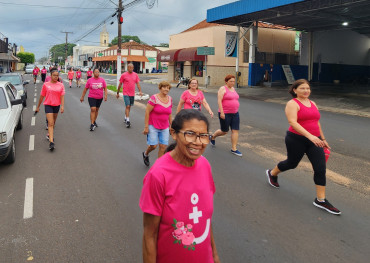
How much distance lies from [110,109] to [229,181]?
9.93 metres

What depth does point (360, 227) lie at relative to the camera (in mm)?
3893

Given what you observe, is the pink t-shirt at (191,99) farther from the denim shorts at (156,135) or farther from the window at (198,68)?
the window at (198,68)

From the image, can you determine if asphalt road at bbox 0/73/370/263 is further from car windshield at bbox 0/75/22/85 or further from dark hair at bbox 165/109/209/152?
car windshield at bbox 0/75/22/85

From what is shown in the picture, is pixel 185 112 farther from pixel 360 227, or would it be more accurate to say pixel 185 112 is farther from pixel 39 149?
pixel 39 149

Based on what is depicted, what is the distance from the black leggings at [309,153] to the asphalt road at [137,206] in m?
0.46

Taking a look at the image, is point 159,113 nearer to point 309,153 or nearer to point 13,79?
point 309,153

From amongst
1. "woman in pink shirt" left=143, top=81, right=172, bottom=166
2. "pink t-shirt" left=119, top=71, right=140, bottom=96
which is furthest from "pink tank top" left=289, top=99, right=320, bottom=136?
"pink t-shirt" left=119, top=71, right=140, bottom=96

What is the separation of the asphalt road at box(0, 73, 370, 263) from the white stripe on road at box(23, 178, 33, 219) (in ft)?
0.09

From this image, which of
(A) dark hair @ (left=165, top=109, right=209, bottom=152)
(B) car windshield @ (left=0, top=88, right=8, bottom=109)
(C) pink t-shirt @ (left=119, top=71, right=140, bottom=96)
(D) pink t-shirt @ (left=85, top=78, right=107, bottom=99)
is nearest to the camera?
(A) dark hair @ (left=165, top=109, right=209, bottom=152)

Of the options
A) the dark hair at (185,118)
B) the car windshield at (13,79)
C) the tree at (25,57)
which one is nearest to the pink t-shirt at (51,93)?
the dark hair at (185,118)

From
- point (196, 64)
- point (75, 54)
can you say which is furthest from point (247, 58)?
point (75, 54)

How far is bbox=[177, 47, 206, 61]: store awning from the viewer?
33050 mm

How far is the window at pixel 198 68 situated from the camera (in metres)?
35.5

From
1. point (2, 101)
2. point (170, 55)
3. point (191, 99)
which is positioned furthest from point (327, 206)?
point (170, 55)
